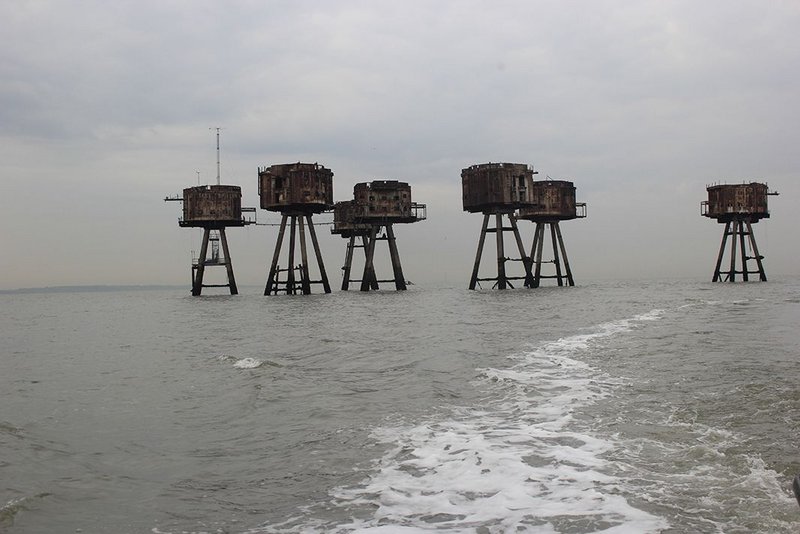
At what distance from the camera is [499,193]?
6209cm

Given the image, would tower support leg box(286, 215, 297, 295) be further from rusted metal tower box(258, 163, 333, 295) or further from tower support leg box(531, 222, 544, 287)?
tower support leg box(531, 222, 544, 287)

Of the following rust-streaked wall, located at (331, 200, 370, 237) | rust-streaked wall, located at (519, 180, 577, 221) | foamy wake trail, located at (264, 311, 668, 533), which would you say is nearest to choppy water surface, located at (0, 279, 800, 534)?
foamy wake trail, located at (264, 311, 668, 533)

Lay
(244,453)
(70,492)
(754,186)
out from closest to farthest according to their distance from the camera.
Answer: (70,492), (244,453), (754,186)

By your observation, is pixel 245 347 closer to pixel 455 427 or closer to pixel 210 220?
pixel 455 427

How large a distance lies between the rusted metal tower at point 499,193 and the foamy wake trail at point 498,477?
5310 centimetres

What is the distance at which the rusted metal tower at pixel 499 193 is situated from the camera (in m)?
62.1

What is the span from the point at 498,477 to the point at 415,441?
5.39 feet

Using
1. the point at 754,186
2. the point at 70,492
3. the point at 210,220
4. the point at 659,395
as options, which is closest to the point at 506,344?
the point at 659,395

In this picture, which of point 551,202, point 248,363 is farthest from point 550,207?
point 248,363

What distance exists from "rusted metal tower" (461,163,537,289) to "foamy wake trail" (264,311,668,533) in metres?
53.1

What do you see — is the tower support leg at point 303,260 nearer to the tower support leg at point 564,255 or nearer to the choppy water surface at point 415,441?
the tower support leg at point 564,255

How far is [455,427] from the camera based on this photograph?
27.2 ft

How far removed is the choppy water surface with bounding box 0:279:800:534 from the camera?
5.35m

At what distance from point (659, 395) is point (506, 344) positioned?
770cm
